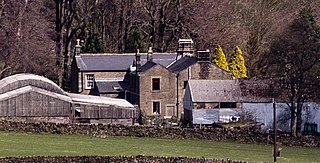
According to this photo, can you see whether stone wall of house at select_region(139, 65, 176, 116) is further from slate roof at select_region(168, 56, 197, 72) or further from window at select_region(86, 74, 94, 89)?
window at select_region(86, 74, 94, 89)

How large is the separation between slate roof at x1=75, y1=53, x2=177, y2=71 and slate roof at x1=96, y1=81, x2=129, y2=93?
115cm

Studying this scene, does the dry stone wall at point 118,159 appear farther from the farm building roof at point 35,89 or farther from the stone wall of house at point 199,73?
the stone wall of house at point 199,73

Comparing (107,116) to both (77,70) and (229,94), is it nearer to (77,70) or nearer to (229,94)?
(229,94)

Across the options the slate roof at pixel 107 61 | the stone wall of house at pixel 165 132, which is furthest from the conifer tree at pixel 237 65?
the stone wall of house at pixel 165 132

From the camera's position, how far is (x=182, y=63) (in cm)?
6234

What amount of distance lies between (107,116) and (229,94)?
30.2 ft

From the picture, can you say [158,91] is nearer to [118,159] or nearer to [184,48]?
[184,48]

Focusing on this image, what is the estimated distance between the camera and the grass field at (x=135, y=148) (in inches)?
1489

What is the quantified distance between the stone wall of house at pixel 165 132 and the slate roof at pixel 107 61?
19.2 m

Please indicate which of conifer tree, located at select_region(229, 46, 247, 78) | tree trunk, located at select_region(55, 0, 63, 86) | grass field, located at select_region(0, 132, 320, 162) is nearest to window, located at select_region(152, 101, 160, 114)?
conifer tree, located at select_region(229, 46, 247, 78)

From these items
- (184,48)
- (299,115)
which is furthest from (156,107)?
(299,115)

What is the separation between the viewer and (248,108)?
Result: 2141 inches

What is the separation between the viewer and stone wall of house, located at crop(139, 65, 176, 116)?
195ft

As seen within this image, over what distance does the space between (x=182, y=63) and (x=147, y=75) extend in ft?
13.2
